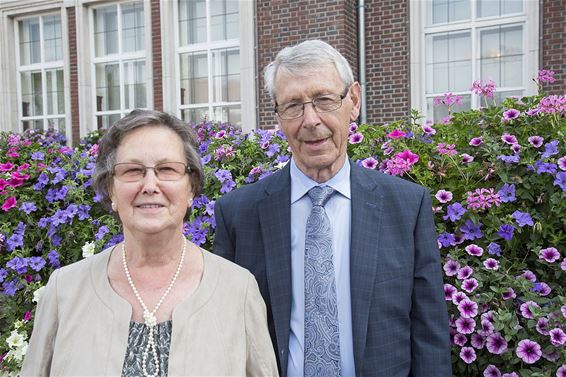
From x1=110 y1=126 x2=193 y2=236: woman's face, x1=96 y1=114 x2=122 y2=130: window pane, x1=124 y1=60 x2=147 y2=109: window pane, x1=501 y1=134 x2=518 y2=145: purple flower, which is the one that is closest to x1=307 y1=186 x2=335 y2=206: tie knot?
x1=110 y1=126 x2=193 y2=236: woman's face

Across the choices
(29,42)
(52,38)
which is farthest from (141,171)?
(29,42)

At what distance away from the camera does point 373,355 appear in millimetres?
1852

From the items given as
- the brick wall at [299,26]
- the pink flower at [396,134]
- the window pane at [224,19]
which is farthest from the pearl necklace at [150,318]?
the window pane at [224,19]

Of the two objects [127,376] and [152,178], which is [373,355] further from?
[152,178]

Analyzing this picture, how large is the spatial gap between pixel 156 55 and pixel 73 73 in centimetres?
191

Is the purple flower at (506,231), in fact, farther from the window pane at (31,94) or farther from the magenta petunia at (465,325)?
the window pane at (31,94)

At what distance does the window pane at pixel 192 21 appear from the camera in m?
9.99

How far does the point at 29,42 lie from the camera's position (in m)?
11.6

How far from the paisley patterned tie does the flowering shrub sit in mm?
768

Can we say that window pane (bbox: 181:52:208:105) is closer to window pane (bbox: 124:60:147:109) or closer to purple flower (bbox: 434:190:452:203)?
window pane (bbox: 124:60:147:109)

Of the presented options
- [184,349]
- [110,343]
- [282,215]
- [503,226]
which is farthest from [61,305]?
[503,226]

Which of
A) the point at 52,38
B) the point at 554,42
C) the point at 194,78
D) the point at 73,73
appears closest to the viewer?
the point at 554,42

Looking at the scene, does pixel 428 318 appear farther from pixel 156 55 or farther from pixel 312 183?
pixel 156 55

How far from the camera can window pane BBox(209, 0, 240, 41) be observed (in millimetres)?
9711
